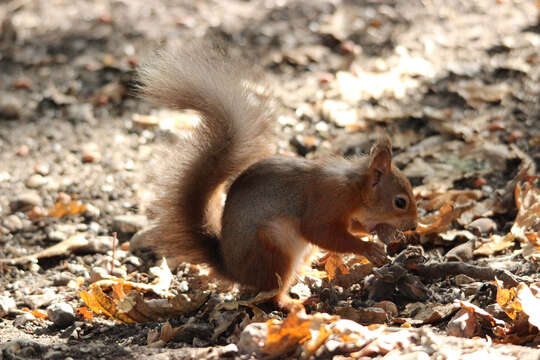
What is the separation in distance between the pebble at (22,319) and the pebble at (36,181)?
105 centimetres

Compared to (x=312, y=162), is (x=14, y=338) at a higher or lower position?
lower

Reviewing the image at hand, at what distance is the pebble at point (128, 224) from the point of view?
291cm

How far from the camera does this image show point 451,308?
201 cm

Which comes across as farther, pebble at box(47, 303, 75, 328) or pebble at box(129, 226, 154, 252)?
pebble at box(129, 226, 154, 252)

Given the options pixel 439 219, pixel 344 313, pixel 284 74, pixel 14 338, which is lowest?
pixel 14 338

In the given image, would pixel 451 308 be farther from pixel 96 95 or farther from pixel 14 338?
pixel 96 95

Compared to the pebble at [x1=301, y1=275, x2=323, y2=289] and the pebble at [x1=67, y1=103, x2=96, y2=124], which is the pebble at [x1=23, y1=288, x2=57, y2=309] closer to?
the pebble at [x1=301, y1=275, x2=323, y2=289]

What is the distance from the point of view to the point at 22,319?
2.26 metres

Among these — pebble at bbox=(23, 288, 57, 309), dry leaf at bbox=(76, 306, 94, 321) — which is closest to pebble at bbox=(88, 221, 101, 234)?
pebble at bbox=(23, 288, 57, 309)

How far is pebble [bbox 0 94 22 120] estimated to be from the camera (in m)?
3.79

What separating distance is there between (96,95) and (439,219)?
213cm

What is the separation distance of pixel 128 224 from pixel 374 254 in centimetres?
110

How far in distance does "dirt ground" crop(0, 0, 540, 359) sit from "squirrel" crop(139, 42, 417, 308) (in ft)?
0.48

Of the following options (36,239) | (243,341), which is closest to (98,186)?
(36,239)
